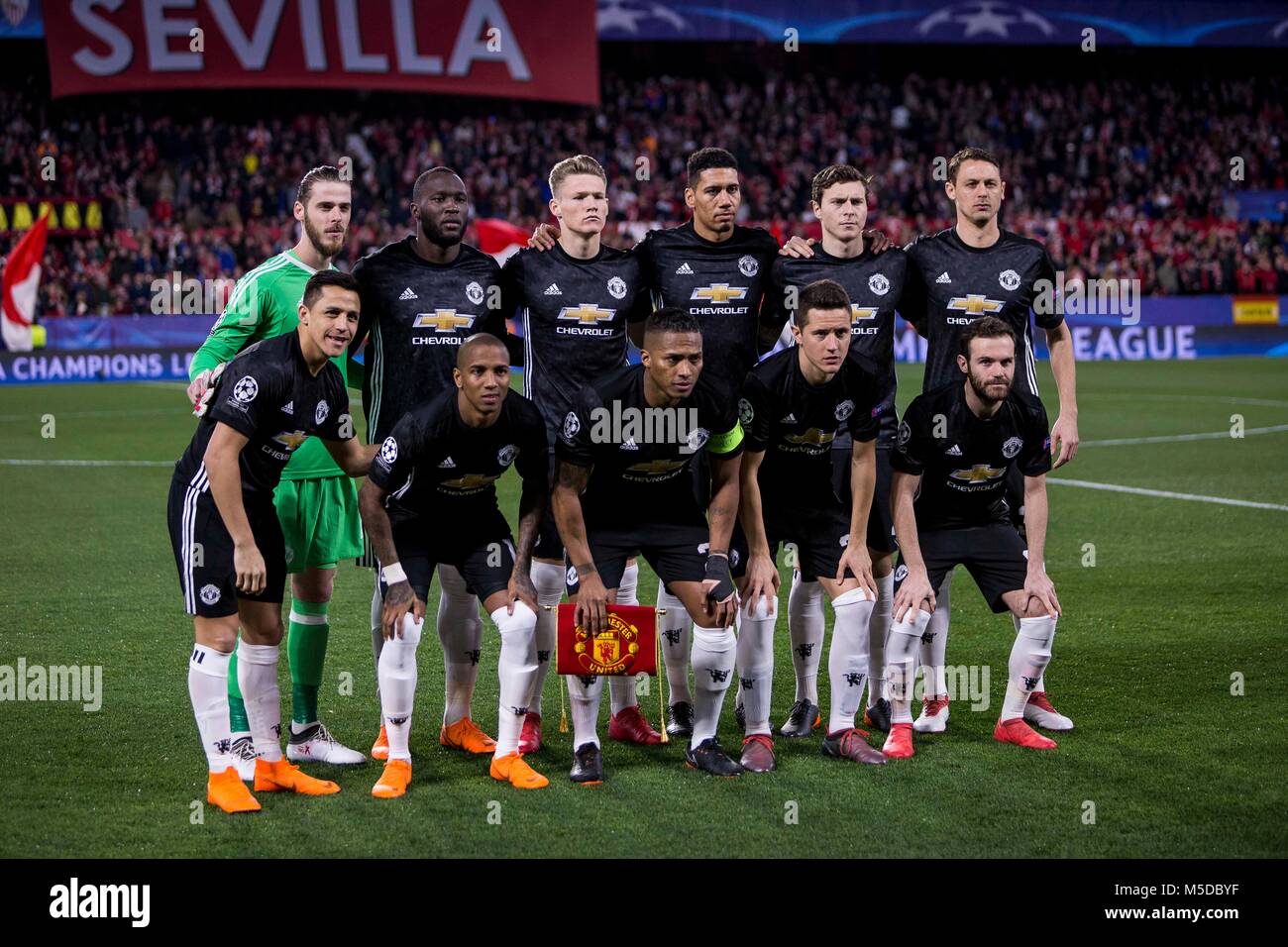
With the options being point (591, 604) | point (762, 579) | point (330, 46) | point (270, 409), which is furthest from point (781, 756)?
point (330, 46)

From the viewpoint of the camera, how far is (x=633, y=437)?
19.5 feet

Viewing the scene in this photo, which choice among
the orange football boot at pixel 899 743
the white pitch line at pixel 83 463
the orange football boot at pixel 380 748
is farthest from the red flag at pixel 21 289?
the orange football boot at pixel 899 743

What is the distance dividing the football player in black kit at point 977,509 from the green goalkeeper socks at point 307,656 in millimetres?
2493

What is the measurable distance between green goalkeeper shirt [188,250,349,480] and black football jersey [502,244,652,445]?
0.87 meters

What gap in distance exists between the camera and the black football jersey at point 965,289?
6773mm

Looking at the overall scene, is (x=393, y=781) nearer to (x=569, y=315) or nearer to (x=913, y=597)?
(x=569, y=315)

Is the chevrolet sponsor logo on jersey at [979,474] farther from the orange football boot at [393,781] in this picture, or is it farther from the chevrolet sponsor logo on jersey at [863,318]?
the orange football boot at [393,781]

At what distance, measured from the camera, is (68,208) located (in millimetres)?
30266

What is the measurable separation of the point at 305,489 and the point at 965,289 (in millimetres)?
3126

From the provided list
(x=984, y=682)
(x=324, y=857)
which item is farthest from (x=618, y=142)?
(x=324, y=857)

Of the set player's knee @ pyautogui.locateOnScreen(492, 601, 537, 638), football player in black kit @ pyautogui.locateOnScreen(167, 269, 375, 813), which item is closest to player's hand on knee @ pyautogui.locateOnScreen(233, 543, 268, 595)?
football player in black kit @ pyautogui.locateOnScreen(167, 269, 375, 813)

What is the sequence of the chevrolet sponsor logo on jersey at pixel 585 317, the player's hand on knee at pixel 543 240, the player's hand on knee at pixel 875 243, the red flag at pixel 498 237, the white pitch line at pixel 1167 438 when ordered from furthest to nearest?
the red flag at pixel 498 237 → the white pitch line at pixel 1167 438 → the player's hand on knee at pixel 875 243 → the player's hand on knee at pixel 543 240 → the chevrolet sponsor logo on jersey at pixel 585 317

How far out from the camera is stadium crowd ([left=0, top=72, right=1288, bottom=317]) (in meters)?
30.6

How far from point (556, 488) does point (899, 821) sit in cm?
188
